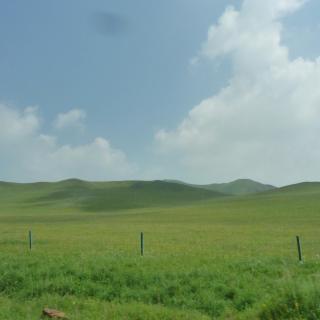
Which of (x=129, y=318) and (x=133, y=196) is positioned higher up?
(x=133, y=196)

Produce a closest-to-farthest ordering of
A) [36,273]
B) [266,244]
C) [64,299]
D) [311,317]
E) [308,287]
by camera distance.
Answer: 1. [311,317]
2. [308,287]
3. [64,299]
4. [36,273]
5. [266,244]

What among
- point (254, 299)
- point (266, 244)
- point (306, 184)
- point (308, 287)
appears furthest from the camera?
point (306, 184)

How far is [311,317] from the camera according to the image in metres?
10.6

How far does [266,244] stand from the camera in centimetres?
2991

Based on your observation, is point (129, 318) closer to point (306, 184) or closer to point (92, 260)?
point (92, 260)

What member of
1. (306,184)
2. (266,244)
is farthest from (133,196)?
(266,244)

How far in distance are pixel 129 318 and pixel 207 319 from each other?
1814mm

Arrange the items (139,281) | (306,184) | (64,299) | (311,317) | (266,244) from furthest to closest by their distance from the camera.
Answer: (306,184) → (266,244) → (139,281) → (64,299) → (311,317)

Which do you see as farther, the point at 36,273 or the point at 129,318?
the point at 36,273

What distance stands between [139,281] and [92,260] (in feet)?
10.6

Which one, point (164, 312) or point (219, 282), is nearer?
point (164, 312)

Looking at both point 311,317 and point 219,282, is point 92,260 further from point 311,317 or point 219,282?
point 311,317

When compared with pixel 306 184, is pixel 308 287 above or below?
below


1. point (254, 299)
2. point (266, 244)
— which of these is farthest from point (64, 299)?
point (266, 244)
